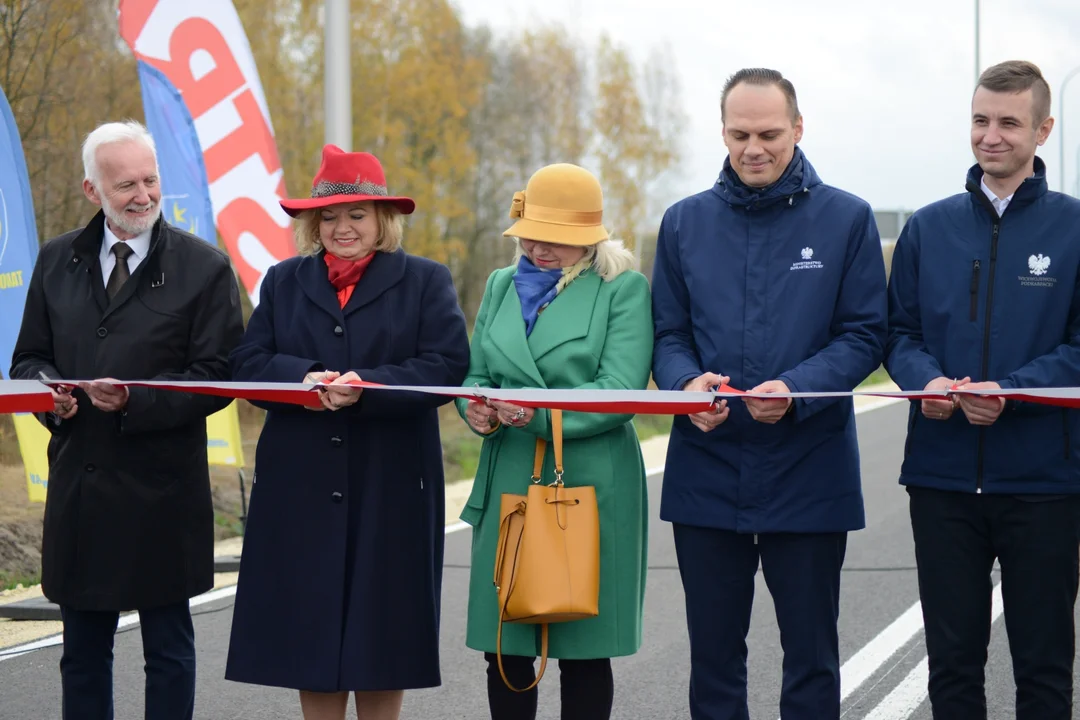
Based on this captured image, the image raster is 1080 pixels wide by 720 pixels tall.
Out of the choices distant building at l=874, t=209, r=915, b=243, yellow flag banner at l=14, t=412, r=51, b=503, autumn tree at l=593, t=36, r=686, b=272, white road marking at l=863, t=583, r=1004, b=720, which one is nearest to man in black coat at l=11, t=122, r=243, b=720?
white road marking at l=863, t=583, r=1004, b=720

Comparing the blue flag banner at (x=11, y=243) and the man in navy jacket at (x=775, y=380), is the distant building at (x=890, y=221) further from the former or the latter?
the man in navy jacket at (x=775, y=380)

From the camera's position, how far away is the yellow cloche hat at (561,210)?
4324mm

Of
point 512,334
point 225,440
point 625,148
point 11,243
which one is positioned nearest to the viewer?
point 512,334

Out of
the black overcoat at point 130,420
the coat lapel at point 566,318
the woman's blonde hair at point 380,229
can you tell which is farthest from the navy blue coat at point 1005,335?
the black overcoat at point 130,420

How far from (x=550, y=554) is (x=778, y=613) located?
74cm

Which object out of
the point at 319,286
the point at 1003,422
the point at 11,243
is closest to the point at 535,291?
the point at 319,286

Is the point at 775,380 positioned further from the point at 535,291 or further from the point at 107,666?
the point at 107,666

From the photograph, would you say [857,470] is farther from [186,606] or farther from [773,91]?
[186,606]

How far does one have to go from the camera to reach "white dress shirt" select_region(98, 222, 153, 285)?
4582mm

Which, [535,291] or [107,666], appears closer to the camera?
[535,291]

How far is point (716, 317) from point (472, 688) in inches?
103

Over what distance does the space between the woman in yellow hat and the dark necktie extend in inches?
48.1

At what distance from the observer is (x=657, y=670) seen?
6.39m

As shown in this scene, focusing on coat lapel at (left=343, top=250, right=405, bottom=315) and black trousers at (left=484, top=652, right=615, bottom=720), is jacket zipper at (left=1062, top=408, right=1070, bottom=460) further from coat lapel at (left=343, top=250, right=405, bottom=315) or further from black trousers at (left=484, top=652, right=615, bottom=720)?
coat lapel at (left=343, top=250, right=405, bottom=315)
